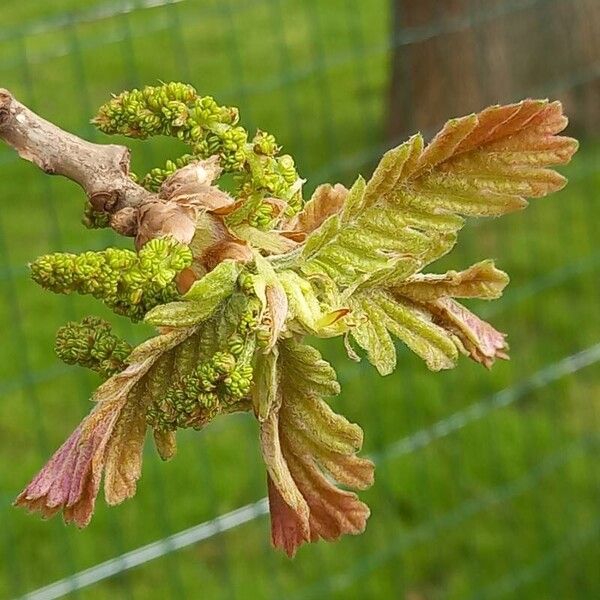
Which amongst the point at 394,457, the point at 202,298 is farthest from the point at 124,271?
the point at 394,457

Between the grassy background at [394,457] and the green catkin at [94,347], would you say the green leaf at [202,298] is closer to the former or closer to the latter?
the green catkin at [94,347]

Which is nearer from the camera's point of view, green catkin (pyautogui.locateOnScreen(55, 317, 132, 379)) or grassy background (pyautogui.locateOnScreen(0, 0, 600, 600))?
green catkin (pyautogui.locateOnScreen(55, 317, 132, 379))

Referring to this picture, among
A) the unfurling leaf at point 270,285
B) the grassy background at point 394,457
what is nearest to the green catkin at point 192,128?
the unfurling leaf at point 270,285

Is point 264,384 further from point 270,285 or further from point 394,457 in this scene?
point 394,457

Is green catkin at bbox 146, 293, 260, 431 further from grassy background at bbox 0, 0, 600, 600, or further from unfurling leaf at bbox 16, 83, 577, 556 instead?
grassy background at bbox 0, 0, 600, 600

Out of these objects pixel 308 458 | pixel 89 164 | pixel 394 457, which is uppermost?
pixel 89 164

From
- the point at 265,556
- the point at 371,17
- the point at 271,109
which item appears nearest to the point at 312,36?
the point at 371,17

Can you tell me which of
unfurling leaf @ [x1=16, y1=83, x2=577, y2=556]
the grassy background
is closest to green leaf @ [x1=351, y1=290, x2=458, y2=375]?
unfurling leaf @ [x1=16, y1=83, x2=577, y2=556]

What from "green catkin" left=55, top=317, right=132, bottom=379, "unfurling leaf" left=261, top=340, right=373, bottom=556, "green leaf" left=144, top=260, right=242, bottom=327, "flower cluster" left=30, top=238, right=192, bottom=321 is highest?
"flower cluster" left=30, top=238, right=192, bottom=321
